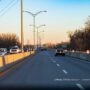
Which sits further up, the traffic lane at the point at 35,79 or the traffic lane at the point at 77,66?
the traffic lane at the point at 77,66

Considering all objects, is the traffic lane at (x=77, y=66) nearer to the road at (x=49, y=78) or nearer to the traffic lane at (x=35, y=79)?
the road at (x=49, y=78)

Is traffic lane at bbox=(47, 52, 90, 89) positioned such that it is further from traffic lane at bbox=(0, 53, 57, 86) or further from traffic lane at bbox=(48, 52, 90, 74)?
traffic lane at bbox=(0, 53, 57, 86)

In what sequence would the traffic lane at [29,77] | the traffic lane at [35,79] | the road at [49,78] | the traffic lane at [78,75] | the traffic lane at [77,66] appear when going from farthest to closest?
the traffic lane at [77,66] < the traffic lane at [29,77] < the traffic lane at [78,75] < the traffic lane at [35,79] < the road at [49,78]

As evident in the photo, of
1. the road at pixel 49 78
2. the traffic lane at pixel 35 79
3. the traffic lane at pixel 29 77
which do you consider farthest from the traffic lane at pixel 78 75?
the traffic lane at pixel 29 77

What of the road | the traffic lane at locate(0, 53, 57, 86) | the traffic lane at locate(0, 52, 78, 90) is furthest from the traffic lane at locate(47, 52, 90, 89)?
the traffic lane at locate(0, 53, 57, 86)

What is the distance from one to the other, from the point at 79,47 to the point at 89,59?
2679 inches

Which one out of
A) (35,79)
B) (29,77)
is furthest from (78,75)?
(35,79)

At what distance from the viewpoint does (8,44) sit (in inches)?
6845

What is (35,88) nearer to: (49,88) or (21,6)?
(49,88)

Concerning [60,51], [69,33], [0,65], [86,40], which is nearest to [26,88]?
[0,65]

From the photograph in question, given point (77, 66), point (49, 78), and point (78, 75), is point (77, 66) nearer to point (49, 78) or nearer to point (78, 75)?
point (78, 75)

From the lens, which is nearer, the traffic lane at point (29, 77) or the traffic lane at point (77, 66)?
the traffic lane at point (29, 77)

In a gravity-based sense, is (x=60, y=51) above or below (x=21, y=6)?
below

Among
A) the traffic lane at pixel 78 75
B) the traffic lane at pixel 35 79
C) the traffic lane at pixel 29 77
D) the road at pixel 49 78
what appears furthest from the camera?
the traffic lane at pixel 29 77
